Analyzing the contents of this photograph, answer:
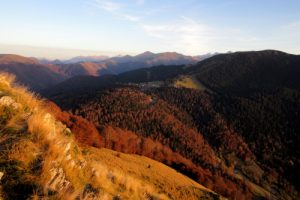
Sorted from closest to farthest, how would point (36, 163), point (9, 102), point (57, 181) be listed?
point (36, 163) < point (57, 181) < point (9, 102)

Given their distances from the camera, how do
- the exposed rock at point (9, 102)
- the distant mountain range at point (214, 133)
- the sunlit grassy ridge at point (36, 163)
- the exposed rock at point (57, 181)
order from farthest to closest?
1. the distant mountain range at point (214, 133)
2. the exposed rock at point (9, 102)
3. the exposed rock at point (57, 181)
4. the sunlit grassy ridge at point (36, 163)

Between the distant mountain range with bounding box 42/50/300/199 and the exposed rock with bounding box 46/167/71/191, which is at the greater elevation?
the exposed rock with bounding box 46/167/71/191

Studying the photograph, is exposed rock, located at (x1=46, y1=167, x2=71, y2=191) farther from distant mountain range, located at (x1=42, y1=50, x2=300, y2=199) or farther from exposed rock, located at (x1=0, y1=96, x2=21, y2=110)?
distant mountain range, located at (x1=42, y1=50, x2=300, y2=199)

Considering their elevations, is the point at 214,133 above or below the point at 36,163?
below

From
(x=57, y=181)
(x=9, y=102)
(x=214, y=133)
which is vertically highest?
(x=9, y=102)

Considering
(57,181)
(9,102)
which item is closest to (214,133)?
(9,102)

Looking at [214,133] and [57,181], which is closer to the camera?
[57,181]

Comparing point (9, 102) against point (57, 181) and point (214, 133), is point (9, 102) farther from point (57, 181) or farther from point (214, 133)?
point (214, 133)

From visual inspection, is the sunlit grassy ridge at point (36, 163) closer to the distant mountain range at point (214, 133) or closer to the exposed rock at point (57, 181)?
the exposed rock at point (57, 181)

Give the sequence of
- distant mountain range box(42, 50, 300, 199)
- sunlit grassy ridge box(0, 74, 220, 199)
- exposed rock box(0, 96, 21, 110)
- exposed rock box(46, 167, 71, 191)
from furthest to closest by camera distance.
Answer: distant mountain range box(42, 50, 300, 199)
exposed rock box(0, 96, 21, 110)
exposed rock box(46, 167, 71, 191)
sunlit grassy ridge box(0, 74, 220, 199)

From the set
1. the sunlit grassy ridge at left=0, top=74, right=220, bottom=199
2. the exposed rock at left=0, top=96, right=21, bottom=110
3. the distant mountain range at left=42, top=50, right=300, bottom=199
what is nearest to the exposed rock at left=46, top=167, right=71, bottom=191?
the sunlit grassy ridge at left=0, top=74, right=220, bottom=199

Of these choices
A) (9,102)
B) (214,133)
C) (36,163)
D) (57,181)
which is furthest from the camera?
(214,133)

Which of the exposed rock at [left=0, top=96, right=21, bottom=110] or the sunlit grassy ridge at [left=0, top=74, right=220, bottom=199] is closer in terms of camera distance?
the sunlit grassy ridge at [left=0, top=74, right=220, bottom=199]

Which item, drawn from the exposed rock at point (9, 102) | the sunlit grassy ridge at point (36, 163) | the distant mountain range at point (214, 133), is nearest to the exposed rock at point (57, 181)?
the sunlit grassy ridge at point (36, 163)
